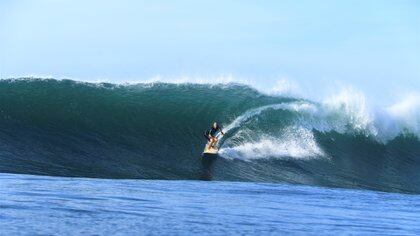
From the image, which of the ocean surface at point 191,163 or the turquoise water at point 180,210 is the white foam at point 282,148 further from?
the turquoise water at point 180,210

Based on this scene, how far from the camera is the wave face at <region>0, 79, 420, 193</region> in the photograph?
1975 cm

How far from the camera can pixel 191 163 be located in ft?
68.7

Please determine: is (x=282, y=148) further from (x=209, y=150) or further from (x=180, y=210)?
(x=180, y=210)

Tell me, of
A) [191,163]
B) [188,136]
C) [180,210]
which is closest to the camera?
[180,210]

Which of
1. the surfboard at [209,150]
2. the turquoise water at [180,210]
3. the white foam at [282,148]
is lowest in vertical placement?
the turquoise water at [180,210]

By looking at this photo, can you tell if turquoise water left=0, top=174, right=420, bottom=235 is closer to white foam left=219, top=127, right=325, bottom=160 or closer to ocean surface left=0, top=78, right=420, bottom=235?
ocean surface left=0, top=78, right=420, bottom=235

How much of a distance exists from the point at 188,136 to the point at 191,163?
12.3 ft

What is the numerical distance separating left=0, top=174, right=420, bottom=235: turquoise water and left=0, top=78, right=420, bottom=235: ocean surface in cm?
3

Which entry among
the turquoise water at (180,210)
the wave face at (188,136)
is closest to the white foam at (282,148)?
the wave face at (188,136)

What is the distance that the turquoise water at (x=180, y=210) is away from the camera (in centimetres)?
952

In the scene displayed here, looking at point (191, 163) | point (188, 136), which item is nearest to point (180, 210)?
point (191, 163)

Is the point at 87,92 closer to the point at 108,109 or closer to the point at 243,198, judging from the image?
the point at 108,109

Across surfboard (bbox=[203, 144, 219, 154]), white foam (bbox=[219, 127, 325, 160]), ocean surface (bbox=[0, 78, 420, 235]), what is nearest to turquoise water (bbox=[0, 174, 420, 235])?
ocean surface (bbox=[0, 78, 420, 235])

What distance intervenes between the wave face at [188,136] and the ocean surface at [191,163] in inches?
2.3
